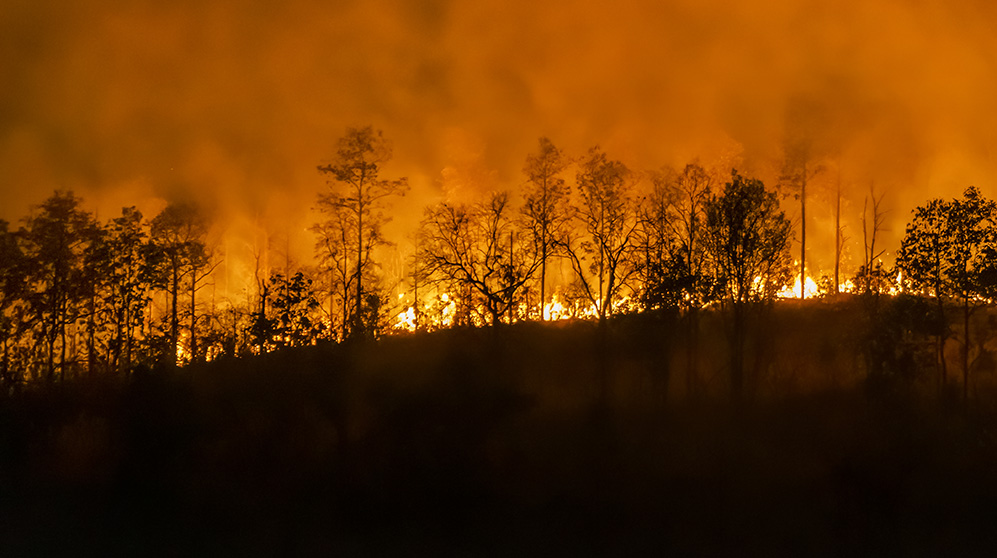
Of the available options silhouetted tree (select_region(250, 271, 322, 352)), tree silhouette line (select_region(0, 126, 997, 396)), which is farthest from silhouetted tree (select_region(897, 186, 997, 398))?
silhouetted tree (select_region(250, 271, 322, 352))

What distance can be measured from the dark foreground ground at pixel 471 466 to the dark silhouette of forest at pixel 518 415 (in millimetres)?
98

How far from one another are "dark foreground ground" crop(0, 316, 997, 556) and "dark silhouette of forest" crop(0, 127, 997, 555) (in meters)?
0.10

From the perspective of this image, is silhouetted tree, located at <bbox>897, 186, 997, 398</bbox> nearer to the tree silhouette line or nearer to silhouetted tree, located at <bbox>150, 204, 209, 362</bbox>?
the tree silhouette line

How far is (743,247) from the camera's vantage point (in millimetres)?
33781

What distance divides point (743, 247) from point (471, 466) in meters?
15.2

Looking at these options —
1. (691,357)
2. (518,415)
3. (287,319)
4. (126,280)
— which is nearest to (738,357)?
(691,357)

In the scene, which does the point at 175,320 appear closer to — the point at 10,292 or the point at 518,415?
the point at 10,292

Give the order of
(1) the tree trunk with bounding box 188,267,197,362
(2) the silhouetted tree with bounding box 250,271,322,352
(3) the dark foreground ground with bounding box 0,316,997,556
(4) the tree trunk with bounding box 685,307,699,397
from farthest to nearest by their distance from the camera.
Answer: (1) the tree trunk with bounding box 188,267,197,362
(4) the tree trunk with bounding box 685,307,699,397
(2) the silhouetted tree with bounding box 250,271,322,352
(3) the dark foreground ground with bounding box 0,316,997,556

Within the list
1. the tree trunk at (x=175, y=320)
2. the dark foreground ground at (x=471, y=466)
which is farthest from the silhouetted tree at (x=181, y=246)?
the dark foreground ground at (x=471, y=466)

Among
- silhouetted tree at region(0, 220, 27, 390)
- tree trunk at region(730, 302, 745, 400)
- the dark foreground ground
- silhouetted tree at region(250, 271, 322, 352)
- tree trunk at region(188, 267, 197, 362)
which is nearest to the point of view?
the dark foreground ground

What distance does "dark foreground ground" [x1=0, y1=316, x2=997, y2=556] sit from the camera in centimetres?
2284

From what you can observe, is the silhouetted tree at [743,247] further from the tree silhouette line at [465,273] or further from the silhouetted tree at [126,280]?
the silhouetted tree at [126,280]

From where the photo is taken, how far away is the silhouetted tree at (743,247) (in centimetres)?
3338

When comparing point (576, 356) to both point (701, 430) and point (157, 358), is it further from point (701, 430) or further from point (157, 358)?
point (157, 358)
